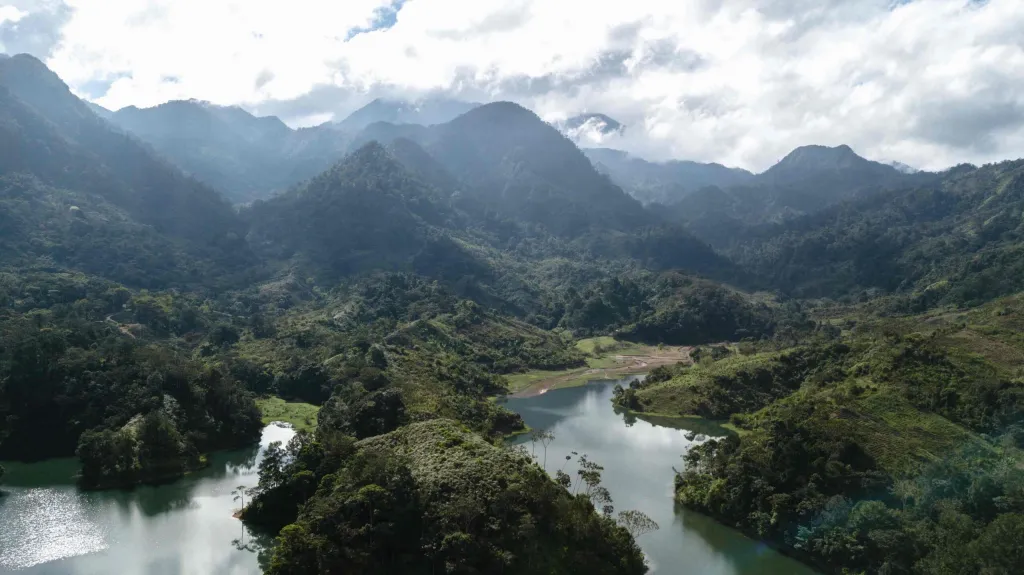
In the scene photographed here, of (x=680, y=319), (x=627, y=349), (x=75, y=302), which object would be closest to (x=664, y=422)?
(x=627, y=349)

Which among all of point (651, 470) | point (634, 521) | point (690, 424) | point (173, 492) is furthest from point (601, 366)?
point (173, 492)

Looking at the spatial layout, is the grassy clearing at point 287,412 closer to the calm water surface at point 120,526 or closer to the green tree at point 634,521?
the calm water surface at point 120,526

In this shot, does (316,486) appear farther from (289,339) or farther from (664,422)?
(289,339)

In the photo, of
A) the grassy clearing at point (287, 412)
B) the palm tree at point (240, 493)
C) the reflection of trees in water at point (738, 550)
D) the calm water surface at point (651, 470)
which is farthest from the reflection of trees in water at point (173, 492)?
the reflection of trees in water at point (738, 550)

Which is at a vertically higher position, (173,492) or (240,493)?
(173,492)

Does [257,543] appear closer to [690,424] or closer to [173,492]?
[173,492]

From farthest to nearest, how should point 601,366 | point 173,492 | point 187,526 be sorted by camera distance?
1. point 601,366
2. point 173,492
3. point 187,526

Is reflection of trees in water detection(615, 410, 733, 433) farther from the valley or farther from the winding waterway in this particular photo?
the valley
